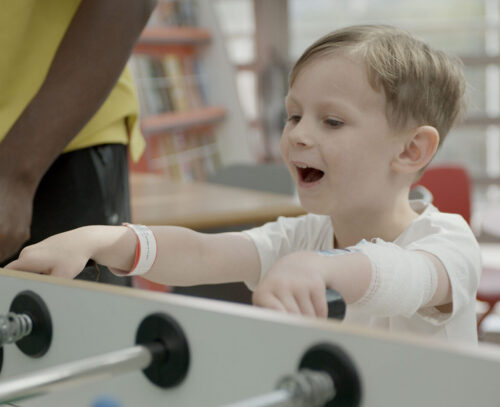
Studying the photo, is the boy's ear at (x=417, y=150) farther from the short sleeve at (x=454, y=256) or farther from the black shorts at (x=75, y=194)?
the black shorts at (x=75, y=194)

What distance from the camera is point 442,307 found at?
101 centimetres

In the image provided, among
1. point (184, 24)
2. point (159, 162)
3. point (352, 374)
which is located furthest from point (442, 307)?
point (184, 24)

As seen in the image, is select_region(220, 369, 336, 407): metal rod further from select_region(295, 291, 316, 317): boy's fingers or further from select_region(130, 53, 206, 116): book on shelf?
select_region(130, 53, 206, 116): book on shelf

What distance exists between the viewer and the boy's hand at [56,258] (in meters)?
0.93

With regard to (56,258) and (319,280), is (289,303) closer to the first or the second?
(319,280)

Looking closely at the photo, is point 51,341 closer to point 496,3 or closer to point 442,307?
point 442,307

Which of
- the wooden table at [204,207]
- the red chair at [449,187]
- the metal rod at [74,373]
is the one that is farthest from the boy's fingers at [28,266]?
the red chair at [449,187]

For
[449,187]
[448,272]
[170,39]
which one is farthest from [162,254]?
[170,39]

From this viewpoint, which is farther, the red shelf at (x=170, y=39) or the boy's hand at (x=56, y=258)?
the red shelf at (x=170, y=39)

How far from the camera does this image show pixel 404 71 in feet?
3.66

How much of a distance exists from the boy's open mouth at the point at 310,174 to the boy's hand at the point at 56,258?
360 millimetres

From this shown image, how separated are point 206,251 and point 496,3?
493 cm

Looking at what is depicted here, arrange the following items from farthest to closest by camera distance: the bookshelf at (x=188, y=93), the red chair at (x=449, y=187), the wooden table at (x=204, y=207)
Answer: the bookshelf at (x=188, y=93) → the red chair at (x=449, y=187) → the wooden table at (x=204, y=207)

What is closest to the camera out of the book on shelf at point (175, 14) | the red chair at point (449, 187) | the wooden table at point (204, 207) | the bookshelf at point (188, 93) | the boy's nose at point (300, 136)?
the boy's nose at point (300, 136)
